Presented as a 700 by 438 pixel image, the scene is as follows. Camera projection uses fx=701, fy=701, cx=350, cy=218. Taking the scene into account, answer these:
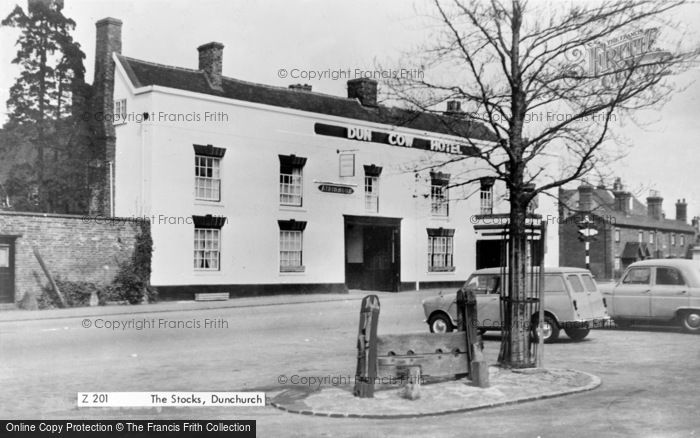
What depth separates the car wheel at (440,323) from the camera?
1516cm

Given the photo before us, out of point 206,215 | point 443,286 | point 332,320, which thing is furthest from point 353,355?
point 443,286

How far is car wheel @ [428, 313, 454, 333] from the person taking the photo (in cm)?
1516

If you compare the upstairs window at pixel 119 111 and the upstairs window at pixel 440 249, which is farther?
the upstairs window at pixel 440 249

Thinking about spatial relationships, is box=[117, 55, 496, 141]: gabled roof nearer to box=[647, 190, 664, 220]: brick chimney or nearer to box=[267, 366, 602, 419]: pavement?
box=[267, 366, 602, 419]: pavement

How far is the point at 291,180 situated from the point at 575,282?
46.5 feet

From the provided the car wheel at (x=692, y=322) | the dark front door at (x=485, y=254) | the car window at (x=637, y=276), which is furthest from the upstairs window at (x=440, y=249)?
the car wheel at (x=692, y=322)

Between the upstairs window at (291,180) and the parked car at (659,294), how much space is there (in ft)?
41.9

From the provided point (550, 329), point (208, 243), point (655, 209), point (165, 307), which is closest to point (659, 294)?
point (550, 329)

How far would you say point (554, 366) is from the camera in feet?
36.5

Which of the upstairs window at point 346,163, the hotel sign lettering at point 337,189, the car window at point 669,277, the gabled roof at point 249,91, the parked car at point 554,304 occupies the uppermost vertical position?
the gabled roof at point 249,91

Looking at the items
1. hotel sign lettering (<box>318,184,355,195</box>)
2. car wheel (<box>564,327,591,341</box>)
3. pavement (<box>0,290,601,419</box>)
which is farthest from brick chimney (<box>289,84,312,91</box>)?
pavement (<box>0,290,601,419</box>)

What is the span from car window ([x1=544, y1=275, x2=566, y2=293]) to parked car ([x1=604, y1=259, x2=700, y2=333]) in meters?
3.18

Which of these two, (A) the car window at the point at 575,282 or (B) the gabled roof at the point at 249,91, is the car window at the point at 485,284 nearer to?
(A) the car window at the point at 575,282

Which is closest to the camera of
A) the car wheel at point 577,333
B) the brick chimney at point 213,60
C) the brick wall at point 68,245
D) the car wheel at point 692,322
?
the car wheel at point 577,333
